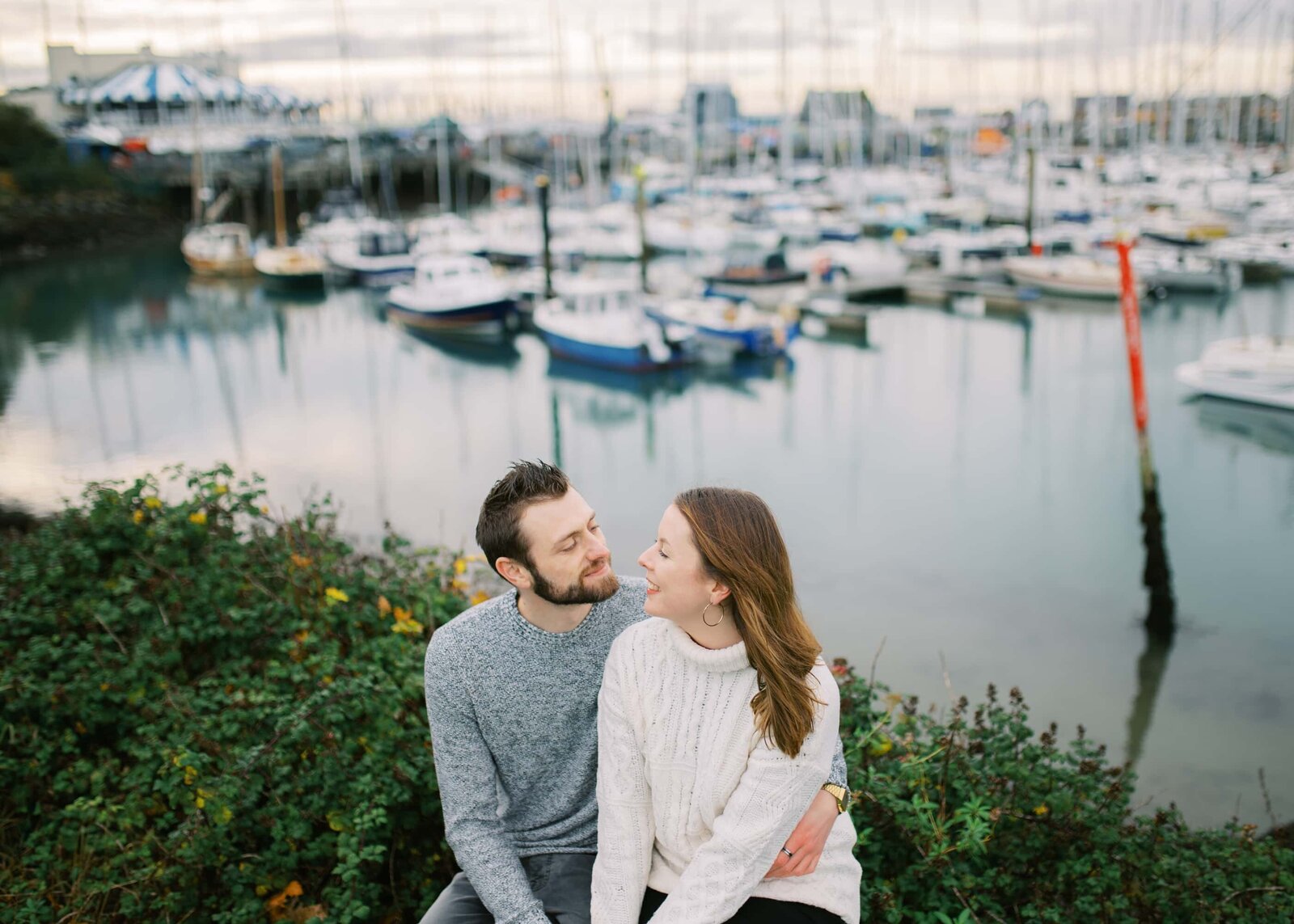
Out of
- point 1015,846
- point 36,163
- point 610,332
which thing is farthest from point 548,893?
point 36,163

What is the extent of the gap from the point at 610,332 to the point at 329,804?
56.3 ft

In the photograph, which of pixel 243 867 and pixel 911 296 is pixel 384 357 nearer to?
pixel 911 296

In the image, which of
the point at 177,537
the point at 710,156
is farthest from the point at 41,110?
the point at 177,537

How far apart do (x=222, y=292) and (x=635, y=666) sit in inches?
1231

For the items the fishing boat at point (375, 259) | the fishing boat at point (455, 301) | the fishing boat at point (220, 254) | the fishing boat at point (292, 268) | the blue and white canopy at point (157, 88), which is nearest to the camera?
the fishing boat at point (455, 301)

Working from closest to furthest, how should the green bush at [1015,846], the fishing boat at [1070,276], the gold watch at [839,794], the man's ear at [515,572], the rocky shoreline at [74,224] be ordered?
the gold watch at [839,794] → the man's ear at [515,572] → the green bush at [1015,846] → the fishing boat at [1070,276] → the rocky shoreline at [74,224]

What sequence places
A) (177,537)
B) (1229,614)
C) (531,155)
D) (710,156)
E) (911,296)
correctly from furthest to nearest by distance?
(531,155)
(710,156)
(911,296)
(1229,614)
(177,537)

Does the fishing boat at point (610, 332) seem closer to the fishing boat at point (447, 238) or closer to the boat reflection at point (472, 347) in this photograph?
the boat reflection at point (472, 347)

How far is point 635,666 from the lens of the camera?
2.13 metres

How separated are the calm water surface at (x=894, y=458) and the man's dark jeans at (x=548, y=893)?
4.75 m

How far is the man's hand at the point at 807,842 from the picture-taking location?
207 centimetres

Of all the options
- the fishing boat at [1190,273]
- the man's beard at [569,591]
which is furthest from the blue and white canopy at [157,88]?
the man's beard at [569,591]

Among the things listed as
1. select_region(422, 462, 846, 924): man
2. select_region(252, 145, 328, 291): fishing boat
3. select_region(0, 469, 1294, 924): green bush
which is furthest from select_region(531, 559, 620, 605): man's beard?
select_region(252, 145, 328, 291): fishing boat

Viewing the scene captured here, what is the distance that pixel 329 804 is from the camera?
323 centimetres
